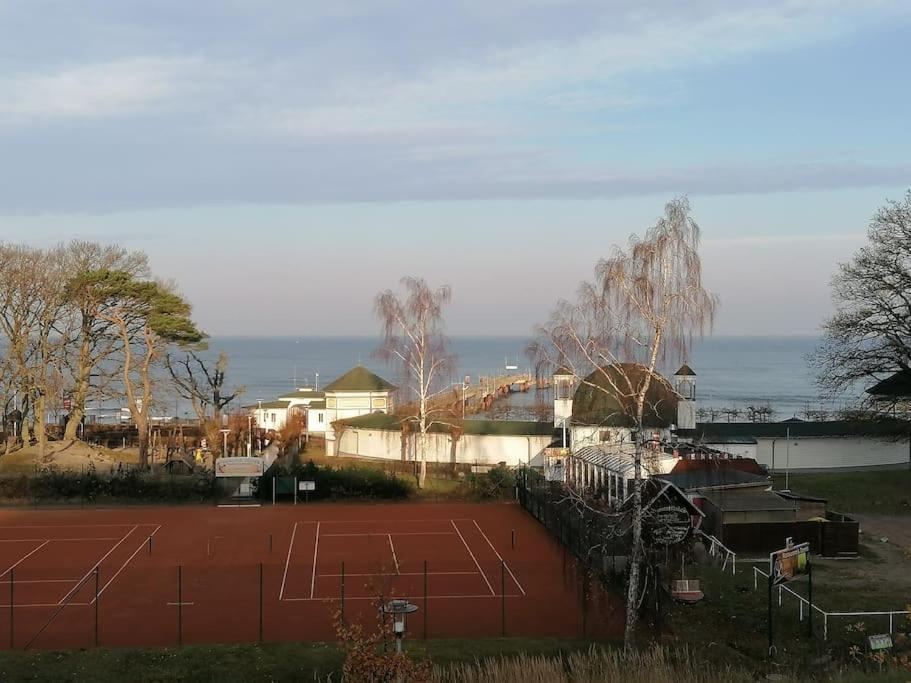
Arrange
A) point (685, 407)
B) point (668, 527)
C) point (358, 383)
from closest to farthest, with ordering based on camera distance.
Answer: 1. point (668, 527)
2. point (685, 407)
3. point (358, 383)

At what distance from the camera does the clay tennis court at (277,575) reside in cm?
1888

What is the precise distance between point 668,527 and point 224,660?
37.2 feet

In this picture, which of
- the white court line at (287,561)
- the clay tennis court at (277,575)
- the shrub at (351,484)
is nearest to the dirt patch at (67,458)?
the clay tennis court at (277,575)

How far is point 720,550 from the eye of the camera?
983 inches

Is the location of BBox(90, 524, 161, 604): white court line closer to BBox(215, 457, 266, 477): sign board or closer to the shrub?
BBox(215, 457, 266, 477): sign board

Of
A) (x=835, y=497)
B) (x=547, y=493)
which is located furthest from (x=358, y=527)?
(x=835, y=497)

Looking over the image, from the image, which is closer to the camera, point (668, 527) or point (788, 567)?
point (788, 567)

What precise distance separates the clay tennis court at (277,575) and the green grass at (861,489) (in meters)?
11.6

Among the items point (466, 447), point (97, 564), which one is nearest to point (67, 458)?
point (466, 447)

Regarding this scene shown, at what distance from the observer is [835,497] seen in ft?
114

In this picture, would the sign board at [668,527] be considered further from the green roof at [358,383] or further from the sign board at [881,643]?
the green roof at [358,383]

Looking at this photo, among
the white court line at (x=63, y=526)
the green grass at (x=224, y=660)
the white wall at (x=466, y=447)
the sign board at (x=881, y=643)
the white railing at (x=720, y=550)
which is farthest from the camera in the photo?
the white wall at (x=466, y=447)

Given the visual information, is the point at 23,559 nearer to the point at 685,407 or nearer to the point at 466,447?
the point at 466,447

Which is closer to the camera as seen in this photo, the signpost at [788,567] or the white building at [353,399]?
the signpost at [788,567]
